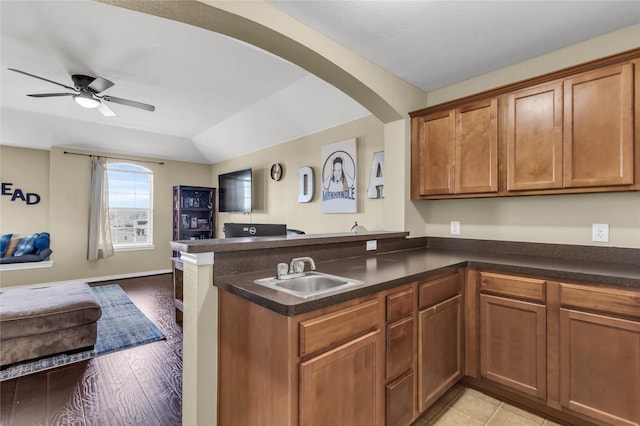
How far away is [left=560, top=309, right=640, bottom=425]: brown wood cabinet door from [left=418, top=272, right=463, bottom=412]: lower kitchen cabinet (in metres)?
0.59

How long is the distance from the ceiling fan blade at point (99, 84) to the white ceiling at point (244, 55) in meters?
0.20

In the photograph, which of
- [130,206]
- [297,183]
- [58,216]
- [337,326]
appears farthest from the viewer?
[130,206]

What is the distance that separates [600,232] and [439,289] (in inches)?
51.6

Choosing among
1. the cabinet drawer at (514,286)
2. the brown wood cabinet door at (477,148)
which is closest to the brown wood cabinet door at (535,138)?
the brown wood cabinet door at (477,148)

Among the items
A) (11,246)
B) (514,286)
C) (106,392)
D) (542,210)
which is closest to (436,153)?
(542,210)

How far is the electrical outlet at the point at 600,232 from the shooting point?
2158 mm

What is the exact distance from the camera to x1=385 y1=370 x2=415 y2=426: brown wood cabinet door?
5.30 ft

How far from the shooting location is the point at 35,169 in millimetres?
5582

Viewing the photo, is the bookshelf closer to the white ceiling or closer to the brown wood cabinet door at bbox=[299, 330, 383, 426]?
the white ceiling

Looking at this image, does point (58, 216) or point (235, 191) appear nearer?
point (58, 216)

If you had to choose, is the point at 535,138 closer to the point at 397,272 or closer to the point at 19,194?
the point at 397,272

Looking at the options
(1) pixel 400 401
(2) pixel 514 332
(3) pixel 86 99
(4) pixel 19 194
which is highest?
(3) pixel 86 99

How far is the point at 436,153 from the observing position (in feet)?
9.13

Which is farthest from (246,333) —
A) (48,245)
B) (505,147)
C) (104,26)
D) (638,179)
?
(48,245)
